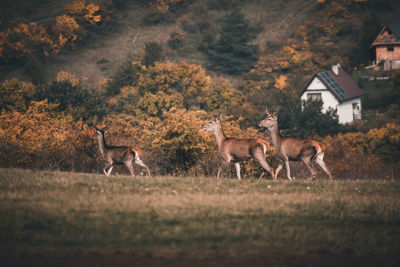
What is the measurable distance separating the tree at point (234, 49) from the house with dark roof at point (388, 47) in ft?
60.1

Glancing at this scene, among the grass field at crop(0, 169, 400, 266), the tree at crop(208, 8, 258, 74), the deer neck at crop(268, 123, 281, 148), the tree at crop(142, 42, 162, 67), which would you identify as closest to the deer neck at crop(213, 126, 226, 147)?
the deer neck at crop(268, 123, 281, 148)

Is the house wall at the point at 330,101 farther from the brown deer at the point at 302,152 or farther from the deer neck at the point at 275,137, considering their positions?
the brown deer at the point at 302,152

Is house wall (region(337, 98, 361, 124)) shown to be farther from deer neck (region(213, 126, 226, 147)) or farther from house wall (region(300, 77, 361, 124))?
deer neck (region(213, 126, 226, 147))

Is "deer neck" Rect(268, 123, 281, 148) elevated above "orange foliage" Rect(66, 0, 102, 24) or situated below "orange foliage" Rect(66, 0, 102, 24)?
below

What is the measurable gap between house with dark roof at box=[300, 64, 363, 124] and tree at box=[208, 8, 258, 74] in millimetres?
12471

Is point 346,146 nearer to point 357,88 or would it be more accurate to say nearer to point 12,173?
point 357,88

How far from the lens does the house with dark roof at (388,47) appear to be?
84.4 m

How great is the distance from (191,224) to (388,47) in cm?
8058

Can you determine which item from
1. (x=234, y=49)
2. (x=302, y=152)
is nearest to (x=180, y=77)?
(x=234, y=49)

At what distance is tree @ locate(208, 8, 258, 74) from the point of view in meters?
85.6

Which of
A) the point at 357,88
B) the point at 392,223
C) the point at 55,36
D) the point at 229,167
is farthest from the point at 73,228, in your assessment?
the point at 55,36

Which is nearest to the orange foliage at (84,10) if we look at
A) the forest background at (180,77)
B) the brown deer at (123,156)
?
the forest background at (180,77)

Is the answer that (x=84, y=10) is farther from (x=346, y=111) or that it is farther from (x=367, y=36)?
(x=346, y=111)

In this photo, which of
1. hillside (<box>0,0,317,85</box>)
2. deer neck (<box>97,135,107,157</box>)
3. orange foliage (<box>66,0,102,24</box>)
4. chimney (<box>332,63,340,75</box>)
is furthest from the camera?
orange foliage (<box>66,0,102,24</box>)
